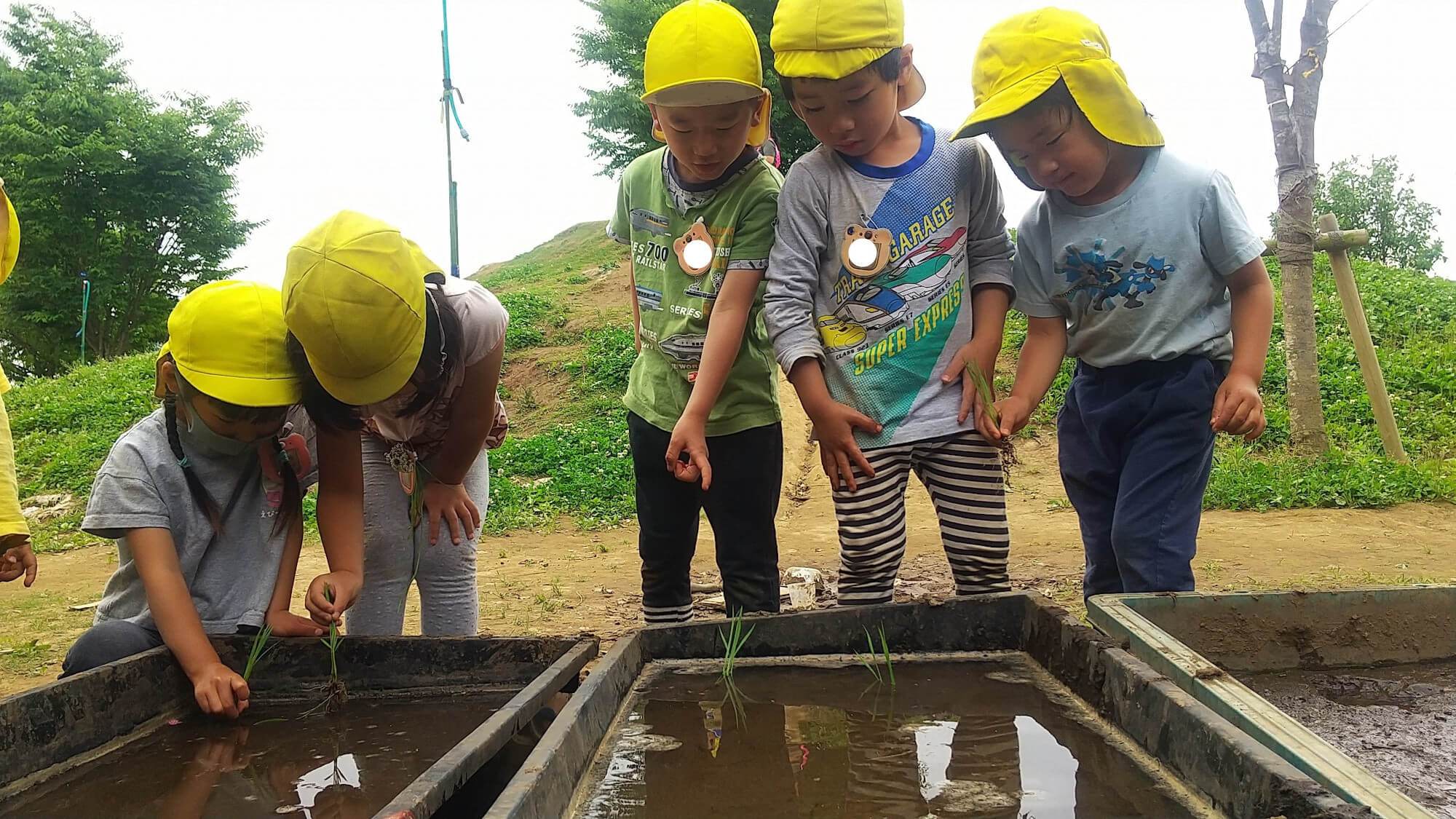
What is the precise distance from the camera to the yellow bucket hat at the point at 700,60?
2375 mm

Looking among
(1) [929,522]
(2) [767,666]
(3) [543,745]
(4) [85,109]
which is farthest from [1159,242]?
(4) [85,109]

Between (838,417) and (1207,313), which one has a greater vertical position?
(1207,313)

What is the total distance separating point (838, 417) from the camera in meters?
2.36

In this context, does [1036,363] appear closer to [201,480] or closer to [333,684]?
[333,684]

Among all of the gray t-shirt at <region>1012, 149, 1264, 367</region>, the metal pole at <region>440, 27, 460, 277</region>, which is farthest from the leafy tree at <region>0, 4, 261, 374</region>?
the gray t-shirt at <region>1012, 149, 1264, 367</region>

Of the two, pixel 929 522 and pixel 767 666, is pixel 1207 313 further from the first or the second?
pixel 929 522

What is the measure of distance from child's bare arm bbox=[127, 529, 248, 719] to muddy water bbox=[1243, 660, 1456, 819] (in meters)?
2.04

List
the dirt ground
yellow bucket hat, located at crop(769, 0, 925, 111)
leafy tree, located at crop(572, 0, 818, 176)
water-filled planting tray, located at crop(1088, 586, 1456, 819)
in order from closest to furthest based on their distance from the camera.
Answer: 1. water-filled planting tray, located at crop(1088, 586, 1456, 819)
2. yellow bucket hat, located at crop(769, 0, 925, 111)
3. the dirt ground
4. leafy tree, located at crop(572, 0, 818, 176)

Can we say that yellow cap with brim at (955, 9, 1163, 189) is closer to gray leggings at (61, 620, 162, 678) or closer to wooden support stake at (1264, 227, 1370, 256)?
gray leggings at (61, 620, 162, 678)

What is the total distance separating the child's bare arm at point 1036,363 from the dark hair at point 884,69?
667 mm

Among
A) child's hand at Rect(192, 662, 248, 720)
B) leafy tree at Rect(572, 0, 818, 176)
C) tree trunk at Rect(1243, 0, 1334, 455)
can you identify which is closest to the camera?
child's hand at Rect(192, 662, 248, 720)

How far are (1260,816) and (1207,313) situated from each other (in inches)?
57.9

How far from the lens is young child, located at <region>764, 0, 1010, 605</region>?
7.80 ft

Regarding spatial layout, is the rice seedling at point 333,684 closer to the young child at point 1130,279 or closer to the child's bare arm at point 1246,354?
the young child at point 1130,279
